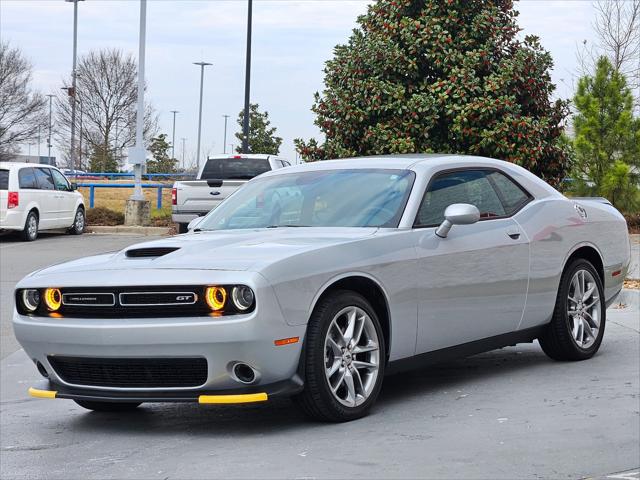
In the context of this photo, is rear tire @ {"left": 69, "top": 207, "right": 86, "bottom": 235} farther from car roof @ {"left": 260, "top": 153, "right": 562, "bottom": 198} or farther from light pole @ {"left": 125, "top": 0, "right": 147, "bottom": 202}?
car roof @ {"left": 260, "top": 153, "right": 562, "bottom": 198}

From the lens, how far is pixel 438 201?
6.98 metres

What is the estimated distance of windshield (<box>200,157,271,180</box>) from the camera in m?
23.1

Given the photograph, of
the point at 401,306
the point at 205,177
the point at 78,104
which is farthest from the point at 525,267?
the point at 78,104

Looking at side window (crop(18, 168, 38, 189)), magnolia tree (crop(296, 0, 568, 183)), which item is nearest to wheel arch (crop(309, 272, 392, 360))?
magnolia tree (crop(296, 0, 568, 183))

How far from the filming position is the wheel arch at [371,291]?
19.8ft

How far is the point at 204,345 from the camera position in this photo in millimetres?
5570

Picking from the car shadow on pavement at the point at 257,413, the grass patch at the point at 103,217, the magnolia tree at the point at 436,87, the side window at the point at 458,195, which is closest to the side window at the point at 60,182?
the grass patch at the point at 103,217

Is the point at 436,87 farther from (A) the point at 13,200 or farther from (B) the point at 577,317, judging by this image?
(B) the point at 577,317

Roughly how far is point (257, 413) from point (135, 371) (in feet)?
2.99

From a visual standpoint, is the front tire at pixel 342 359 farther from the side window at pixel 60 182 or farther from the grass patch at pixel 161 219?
the grass patch at pixel 161 219

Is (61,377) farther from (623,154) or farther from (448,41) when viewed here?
(623,154)

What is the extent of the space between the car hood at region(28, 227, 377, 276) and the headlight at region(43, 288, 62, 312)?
5.6 inches

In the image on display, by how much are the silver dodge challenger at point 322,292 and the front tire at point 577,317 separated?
0.01 m

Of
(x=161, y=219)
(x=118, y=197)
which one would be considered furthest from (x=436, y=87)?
(x=118, y=197)
